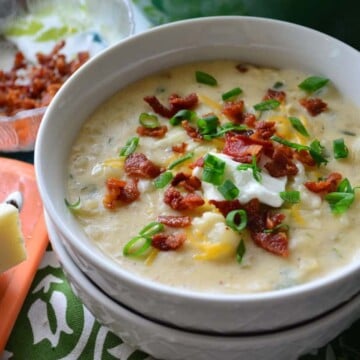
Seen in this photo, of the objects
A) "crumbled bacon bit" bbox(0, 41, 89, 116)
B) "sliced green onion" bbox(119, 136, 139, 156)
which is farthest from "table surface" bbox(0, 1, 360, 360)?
"crumbled bacon bit" bbox(0, 41, 89, 116)

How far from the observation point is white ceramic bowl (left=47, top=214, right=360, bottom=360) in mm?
1335

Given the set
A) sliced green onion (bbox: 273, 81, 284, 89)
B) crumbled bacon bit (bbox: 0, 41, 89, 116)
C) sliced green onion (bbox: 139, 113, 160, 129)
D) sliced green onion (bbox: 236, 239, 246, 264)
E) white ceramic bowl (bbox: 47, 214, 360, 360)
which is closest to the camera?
white ceramic bowl (bbox: 47, 214, 360, 360)

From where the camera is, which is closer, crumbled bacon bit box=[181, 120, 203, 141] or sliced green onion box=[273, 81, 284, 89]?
crumbled bacon bit box=[181, 120, 203, 141]

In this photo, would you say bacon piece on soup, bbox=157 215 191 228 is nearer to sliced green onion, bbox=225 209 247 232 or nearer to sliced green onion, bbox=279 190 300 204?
sliced green onion, bbox=225 209 247 232

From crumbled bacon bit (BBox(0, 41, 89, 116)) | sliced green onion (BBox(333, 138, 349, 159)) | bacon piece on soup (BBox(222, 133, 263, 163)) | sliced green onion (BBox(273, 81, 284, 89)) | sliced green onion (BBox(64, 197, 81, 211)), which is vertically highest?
sliced green onion (BBox(333, 138, 349, 159))

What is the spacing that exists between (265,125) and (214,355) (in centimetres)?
60

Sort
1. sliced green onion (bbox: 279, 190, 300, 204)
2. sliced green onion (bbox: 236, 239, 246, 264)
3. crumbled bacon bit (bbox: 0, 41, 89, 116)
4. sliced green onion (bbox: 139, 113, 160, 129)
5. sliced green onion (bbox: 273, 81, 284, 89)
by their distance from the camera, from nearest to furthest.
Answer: sliced green onion (bbox: 236, 239, 246, 264)
sliced green onion (bbox: 279, 190, 300, 204)
sliced green onion (bbox: 139, 113, 160, 129)
sliced green onion (bbox: 273, 81, 284, 89)
crumbled bacon bit (bbox: 0, 41, 89, 116)

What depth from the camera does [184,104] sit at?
1805 mm

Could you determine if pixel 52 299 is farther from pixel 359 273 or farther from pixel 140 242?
pixel 359 273

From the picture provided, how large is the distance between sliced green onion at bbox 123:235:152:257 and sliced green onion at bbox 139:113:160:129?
0.37 metres

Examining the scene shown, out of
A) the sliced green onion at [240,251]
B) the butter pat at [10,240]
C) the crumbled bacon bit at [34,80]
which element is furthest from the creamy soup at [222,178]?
the crumbled bacon bit at [34,80]

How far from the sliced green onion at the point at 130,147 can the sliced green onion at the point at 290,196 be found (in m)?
0.37

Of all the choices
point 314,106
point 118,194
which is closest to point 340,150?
point 314,106

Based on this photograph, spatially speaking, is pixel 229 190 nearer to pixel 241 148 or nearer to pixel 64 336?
pixel 241 148
